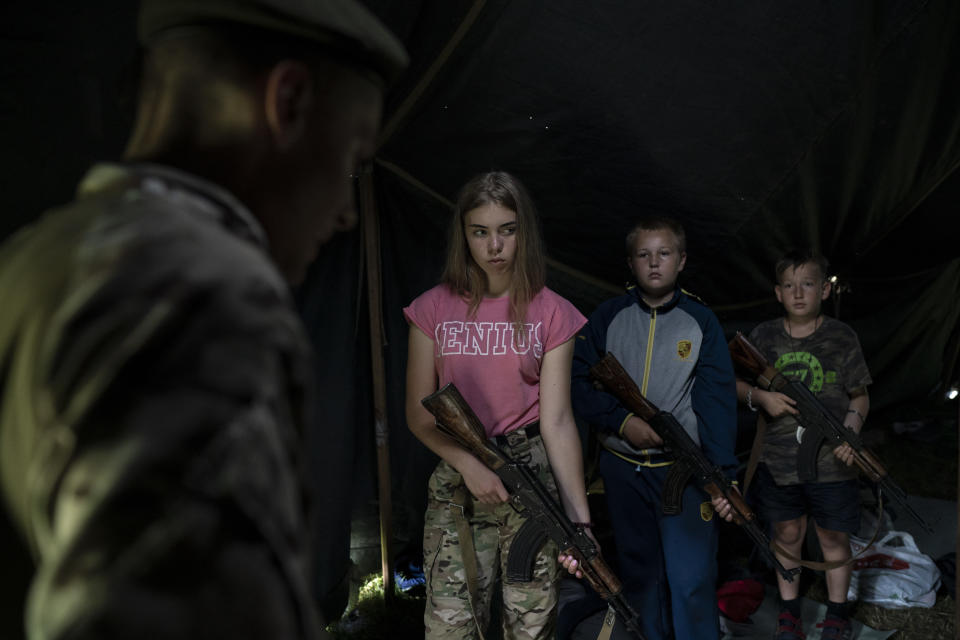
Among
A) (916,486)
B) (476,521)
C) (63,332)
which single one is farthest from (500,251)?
(916,486)

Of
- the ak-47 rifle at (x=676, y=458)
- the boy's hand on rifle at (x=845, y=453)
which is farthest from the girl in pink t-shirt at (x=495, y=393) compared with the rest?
the boy's hand on rifle at (x=845, y=453)

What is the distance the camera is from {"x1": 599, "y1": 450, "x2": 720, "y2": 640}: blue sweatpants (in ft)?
8.51

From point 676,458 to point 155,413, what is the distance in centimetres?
245

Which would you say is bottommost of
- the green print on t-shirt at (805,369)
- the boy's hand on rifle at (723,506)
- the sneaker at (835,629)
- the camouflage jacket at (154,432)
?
the sneaker at (835,629)

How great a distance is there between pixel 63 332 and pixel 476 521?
1.86m

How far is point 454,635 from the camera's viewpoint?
2.12m

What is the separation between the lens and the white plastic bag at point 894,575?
3.28 metres

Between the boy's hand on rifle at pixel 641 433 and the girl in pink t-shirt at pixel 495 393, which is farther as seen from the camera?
the boy's hand on rifle at pixel 641 433

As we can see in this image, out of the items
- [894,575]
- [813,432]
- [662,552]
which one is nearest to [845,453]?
[813,432]

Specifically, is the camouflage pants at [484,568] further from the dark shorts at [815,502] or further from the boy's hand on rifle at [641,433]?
the dark shorts at [815,502]

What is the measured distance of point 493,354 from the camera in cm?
216

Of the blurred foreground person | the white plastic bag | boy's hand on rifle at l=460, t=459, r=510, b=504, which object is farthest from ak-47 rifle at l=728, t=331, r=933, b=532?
the blurred foreground person

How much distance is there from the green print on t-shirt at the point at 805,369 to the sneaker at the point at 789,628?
38.2 inches

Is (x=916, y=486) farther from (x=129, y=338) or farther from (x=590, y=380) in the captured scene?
(x=129, y=338)
